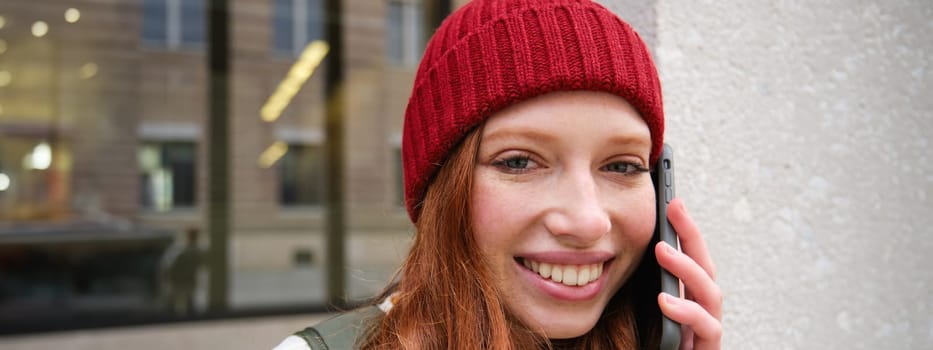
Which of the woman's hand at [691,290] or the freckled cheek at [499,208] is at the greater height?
the freckled cheek at [499,208]

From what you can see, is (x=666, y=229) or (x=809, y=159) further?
(x=809, y=159)

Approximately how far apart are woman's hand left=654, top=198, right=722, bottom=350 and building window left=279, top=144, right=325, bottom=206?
301 inches

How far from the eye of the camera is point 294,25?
7.93 metres

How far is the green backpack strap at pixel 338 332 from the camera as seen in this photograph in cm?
94

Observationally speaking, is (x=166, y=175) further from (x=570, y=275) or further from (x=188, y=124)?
(x=570, y=275)

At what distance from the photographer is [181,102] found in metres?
8.16

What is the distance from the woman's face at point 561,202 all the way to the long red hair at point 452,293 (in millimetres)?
19

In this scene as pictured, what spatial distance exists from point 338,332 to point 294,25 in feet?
24.7

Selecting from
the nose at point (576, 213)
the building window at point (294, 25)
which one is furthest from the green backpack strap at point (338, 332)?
the building window at point (294, 25)

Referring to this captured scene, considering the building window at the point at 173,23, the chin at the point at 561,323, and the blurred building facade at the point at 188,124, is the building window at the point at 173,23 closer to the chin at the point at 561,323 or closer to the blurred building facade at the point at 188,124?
the blurred building facade at the point at 188,124

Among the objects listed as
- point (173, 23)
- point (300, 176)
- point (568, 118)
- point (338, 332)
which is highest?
point (173, 23)

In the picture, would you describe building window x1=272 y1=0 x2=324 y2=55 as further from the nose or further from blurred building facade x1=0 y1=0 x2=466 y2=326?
the nose

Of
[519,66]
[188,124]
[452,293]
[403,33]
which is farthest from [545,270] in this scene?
[188,124]

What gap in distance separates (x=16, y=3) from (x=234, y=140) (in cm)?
245
